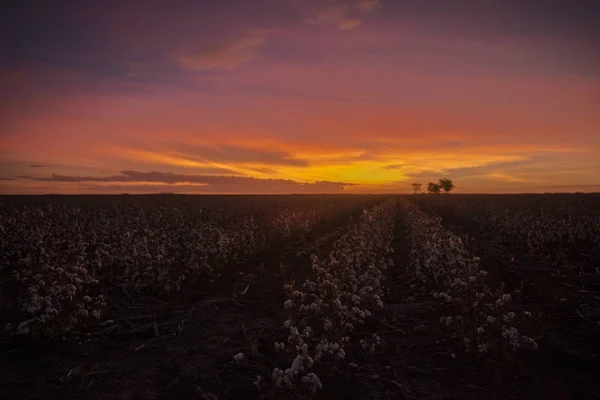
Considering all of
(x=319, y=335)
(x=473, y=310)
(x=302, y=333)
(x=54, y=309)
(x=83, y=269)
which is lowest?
(x=319, y=335)

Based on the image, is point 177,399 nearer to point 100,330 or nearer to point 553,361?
point 100,330

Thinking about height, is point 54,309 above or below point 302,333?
above

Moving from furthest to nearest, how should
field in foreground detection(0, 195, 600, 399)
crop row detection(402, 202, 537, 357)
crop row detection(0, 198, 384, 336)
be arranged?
crop row detection(0, 198, 384, 336)
crop row detection(402, 202, 537, 357)
field in foreground detection(0, 195, 600, 399)

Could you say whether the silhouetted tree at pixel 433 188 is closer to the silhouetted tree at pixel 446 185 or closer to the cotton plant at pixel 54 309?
the silhouetted tree at pixel 446 185

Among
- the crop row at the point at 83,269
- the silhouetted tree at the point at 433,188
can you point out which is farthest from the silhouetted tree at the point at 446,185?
the crop row at the point at 83,269

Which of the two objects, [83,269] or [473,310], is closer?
[473,310]

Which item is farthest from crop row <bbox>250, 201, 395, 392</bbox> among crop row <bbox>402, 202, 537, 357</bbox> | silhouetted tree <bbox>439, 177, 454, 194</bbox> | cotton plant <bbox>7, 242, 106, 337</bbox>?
silhouetted tree <bbox>439, 177, 454, 194</bbox>

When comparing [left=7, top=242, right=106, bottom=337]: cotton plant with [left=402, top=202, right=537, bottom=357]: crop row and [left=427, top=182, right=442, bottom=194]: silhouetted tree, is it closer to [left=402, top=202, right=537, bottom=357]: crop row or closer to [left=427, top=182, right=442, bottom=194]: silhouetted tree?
[left=402, top=202, right=537, bottom=357]: crop row

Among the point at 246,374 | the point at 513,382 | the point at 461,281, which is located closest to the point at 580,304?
the point at 461,281

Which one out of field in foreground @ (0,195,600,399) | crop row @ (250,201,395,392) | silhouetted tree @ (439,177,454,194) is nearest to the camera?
crop row @ (250,201,395,392)

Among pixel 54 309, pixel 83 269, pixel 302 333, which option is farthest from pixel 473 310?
pixel 83 269

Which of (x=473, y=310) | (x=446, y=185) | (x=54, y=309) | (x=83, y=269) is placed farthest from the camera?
(x=446, y=185)

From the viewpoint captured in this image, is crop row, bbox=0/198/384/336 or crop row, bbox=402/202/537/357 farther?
crop row, bbox=0/198/384/336

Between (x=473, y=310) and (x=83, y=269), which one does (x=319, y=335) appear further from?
(x=83, y=269)
